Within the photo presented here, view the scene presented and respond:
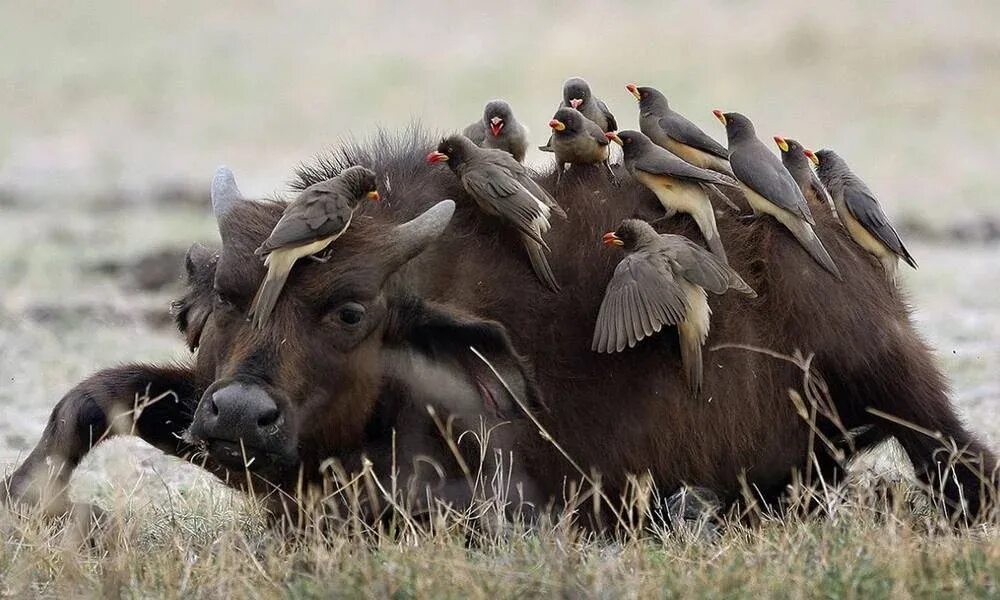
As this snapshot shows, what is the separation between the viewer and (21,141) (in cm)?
2661

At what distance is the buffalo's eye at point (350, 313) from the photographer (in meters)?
5.61

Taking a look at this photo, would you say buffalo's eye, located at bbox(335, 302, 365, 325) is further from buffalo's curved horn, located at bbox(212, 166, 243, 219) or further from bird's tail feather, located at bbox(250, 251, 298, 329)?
buffalo's curved horn, located at bbox(212, 166, 243, 219)

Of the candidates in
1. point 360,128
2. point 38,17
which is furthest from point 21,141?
point 38,17

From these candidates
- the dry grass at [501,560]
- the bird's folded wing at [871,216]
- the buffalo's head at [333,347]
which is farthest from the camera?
the bird's folded wing at [871,216]

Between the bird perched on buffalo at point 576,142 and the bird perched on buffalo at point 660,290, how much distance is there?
65 cm

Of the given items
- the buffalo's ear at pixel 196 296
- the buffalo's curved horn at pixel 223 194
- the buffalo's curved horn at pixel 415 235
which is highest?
the buffalo's curved horn at pixel 223 194

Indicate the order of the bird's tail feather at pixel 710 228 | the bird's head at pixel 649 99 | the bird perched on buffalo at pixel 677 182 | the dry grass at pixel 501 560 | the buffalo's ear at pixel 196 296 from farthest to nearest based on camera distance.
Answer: the bird's head at pixel 649 99 → the bird perched on buffalo at pixel 677 182 → the bird's tail feather at pixel 710 228 → the buffalo's ear at pixel 196 296 → the dry grass at pixel 501 560

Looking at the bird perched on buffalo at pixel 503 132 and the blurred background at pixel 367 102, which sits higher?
the bird perched on buffalo at pixel 503 132

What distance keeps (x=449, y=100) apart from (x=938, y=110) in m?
8.50

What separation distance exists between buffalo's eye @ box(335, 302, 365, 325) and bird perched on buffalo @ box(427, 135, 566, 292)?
0.71 m

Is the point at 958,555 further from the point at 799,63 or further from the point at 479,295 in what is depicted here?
the point at 799,63

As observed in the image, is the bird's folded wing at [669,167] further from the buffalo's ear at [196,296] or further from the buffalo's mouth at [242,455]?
the buffalo's mouth at [242,455]

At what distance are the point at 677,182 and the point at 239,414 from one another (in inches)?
82.7

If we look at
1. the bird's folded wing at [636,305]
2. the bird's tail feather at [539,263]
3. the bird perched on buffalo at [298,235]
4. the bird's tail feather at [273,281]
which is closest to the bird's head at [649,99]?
the bird's tail feather at [539,263]
